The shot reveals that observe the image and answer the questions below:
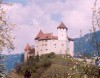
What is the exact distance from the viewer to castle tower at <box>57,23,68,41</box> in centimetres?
14238

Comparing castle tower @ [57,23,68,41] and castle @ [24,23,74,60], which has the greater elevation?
castle tower @ [57,23,68,41]

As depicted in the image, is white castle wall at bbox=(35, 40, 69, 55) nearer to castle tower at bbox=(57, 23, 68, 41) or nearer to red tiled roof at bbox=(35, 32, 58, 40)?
castle tower at bbox=(57, 23, 68, 41)

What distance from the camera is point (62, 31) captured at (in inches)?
5733

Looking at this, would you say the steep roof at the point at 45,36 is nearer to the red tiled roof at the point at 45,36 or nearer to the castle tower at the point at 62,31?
the red tiled roof at the point at 45,36

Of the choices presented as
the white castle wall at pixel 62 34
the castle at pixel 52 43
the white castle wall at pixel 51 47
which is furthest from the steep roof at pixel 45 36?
the white castle wall at pixel 51 47

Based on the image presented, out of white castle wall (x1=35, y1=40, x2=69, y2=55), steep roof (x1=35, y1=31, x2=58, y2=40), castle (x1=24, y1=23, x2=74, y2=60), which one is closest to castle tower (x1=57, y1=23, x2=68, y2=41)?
castle (x1=24, y1=23, x2=74, y2=60)

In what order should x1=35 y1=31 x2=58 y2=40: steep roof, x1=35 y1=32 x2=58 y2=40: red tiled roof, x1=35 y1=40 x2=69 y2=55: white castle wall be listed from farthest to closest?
x1=35 y1=32 x2=58 y2=40: red tiled roof < x1=35 y1=31 x2=58 y2=40: steep roof < x1=35 y1=40 x2=69 y2=55: white castle wall

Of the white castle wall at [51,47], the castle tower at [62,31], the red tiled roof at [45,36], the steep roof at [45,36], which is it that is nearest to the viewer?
the white castle wall at [51,47]

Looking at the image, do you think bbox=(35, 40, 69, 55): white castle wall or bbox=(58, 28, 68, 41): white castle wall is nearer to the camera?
bbox=(35, 40, 69, 55): white castle wall

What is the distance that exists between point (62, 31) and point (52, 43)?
7496 mm

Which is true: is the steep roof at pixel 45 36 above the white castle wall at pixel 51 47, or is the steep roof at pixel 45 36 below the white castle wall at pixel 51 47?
above

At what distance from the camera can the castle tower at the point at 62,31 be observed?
467 feet

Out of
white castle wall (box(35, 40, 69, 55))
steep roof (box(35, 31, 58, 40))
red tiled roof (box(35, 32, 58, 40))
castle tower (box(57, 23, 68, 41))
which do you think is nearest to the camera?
white castle wall (box(35, 40, 69, 55))

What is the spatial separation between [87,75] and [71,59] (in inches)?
137
